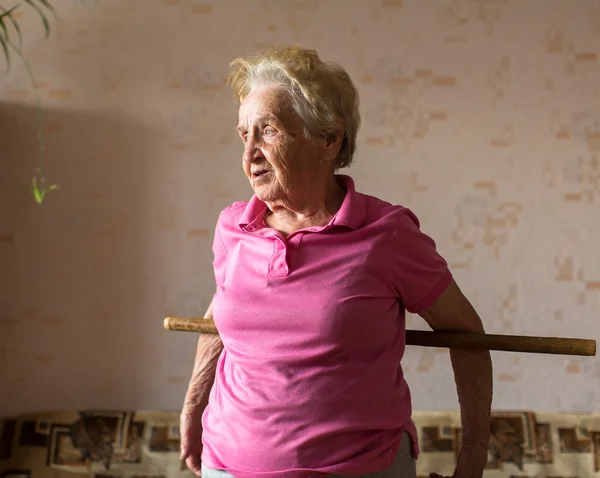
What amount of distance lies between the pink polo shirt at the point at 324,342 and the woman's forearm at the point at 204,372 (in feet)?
0.67

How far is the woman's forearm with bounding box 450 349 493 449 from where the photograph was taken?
125 centimetres

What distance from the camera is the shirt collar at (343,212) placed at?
3.73 ft

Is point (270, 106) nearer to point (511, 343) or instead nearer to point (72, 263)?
point (511, 343)

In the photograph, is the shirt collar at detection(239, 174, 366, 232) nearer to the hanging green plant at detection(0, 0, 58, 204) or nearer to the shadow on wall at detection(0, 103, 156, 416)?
the shadow on wall at detection(0, 103, 156, 416)

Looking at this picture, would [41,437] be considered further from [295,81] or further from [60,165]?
[295,81]

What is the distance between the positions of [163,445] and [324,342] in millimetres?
1343

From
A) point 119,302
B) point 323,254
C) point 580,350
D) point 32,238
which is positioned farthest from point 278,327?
point 32,238

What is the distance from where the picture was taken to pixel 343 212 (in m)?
1.15

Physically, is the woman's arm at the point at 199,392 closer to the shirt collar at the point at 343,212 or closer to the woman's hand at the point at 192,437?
the woman's hand at the point at 192,437

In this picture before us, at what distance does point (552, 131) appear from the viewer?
233 centimetres

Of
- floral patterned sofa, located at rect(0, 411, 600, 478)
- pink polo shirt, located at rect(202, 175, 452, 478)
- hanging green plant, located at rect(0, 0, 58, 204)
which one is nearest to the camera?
pink polo shirt, located at rect(202, 175, 452, 478)

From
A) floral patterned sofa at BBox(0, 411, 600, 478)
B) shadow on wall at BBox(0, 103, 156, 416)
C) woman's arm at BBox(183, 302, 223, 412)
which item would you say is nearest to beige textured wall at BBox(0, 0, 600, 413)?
shadow on wall at BBox(0, 103, 156, 416)

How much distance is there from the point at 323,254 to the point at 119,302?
141 cm

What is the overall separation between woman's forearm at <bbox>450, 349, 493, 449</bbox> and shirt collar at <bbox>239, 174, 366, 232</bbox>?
1.03 feet
